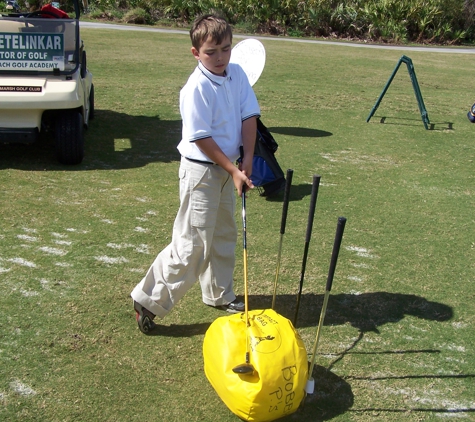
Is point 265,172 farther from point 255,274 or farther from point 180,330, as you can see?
point 180,330

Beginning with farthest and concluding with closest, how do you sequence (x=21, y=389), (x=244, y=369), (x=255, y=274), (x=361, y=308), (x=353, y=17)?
1. (x=353, y=17)
2. (x=255, y=274)
3. (x=361, y=308)
4. (x=21, y=389)
5. (x=244, y=369)

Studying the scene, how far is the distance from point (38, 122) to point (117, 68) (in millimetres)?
7515

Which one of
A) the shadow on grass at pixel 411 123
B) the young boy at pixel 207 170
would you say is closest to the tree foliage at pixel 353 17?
the shadow on grass at pixel 411 123

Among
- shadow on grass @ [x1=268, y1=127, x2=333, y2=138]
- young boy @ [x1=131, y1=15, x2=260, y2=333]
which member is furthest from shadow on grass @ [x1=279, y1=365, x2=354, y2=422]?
shadow on grass @ [x1=268, y1=127, x2=333, y2=138]

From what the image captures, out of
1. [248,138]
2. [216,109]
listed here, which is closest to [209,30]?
[216,109]

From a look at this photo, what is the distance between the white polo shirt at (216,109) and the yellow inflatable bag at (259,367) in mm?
940

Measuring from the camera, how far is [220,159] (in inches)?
123

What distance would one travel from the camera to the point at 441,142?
863 centimetres

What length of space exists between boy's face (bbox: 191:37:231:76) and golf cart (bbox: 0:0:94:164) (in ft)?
11.4

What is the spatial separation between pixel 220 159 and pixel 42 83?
3.84 metres

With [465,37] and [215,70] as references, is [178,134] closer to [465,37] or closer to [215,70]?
[215,70]

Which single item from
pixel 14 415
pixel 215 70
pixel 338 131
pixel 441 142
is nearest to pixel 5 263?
pixel 14 415

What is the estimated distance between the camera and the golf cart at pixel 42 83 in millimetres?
6133

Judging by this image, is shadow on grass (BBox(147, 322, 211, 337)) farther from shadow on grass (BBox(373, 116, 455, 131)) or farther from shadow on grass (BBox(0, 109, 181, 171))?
shadow on grass (BBox(373, 116, 455, 131))
